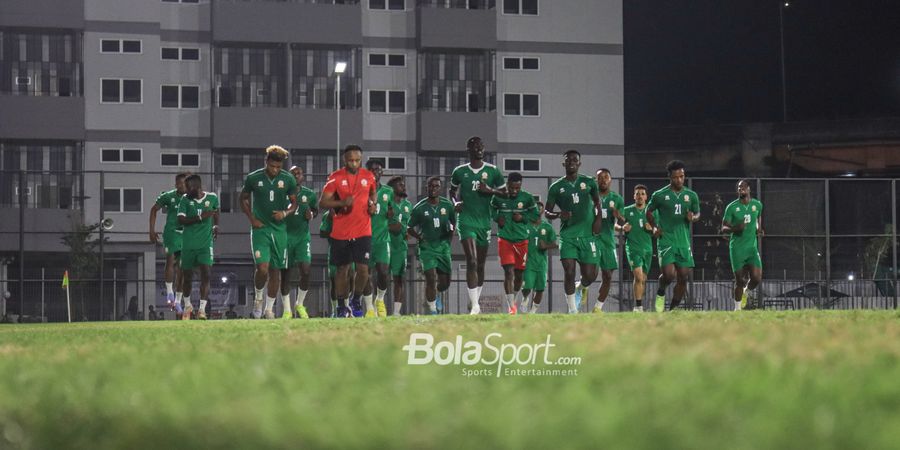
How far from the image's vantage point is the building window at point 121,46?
141ft

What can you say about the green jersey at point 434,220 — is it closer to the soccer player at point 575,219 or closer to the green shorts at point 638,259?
the soccer player at point 575,219

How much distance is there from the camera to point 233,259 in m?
35.9

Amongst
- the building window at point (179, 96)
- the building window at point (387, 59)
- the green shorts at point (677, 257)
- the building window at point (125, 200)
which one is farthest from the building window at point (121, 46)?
the green shorts at point (677, 257)

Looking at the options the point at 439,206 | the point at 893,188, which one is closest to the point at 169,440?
the point at 439,206

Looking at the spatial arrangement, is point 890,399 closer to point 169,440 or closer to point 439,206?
point 169,440

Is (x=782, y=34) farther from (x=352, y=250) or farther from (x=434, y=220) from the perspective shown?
(x=352, y=250)

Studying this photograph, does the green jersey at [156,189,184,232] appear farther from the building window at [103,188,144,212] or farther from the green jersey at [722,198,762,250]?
the building window at [103,188,144,212]

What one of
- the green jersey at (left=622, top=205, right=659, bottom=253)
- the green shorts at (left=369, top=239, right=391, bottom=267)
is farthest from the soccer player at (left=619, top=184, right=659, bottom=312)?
the green shorts at (left=369, top=239, right=391, bottom=267)

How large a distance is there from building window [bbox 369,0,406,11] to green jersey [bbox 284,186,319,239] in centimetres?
2890

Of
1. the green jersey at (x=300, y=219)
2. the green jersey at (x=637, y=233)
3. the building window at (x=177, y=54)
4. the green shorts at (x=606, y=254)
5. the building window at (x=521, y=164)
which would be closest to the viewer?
the green jersey at (x=300, y=219)

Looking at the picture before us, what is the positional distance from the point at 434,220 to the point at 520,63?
99.0 ft

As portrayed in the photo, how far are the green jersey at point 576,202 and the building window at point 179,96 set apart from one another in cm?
3005

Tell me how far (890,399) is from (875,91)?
62.1m

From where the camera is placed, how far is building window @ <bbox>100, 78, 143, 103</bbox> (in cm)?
4316
